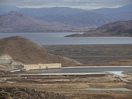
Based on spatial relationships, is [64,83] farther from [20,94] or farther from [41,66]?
[20,94]

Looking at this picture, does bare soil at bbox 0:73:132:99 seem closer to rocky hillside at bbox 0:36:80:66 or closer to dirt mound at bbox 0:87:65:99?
dirt mound at bbox 0:87:65:99

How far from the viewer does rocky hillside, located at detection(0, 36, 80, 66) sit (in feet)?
199

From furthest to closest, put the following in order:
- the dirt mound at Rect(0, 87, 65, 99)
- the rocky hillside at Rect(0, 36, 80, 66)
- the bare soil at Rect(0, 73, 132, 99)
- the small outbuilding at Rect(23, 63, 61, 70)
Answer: the rocky hillside at Rect(0, 36, 80, 66)
the small outbuilding at Rect(23, 63, 61, 70)
the bare soil at Rect(0, 73, 132, 99)
the dirt mound at Rect(0, 87, 65, 99)

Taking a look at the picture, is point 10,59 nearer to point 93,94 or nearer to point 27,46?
point 27,46

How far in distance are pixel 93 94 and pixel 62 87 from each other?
6485mm

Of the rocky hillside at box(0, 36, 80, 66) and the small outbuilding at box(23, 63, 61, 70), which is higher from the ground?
the rocky hillside at box(0, 36, 80, 66)

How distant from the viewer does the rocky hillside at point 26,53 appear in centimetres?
6075

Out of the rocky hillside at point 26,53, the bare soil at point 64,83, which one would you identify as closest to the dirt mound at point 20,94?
the bare soil at point 64,83

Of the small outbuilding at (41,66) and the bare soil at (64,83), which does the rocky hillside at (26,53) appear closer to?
the small outbuilding at (41,66)

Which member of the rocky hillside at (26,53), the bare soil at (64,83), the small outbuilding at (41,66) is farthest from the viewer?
the rocky hillside at (26,53)

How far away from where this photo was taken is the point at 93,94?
1256 inches

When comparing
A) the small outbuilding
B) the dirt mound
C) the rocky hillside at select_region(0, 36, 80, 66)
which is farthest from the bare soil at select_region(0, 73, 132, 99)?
the rocky hillside at select_region(0, 36, 80, 66)

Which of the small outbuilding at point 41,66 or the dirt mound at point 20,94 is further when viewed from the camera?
the small outbuilding at point 41,66

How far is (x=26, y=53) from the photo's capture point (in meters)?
62.6
